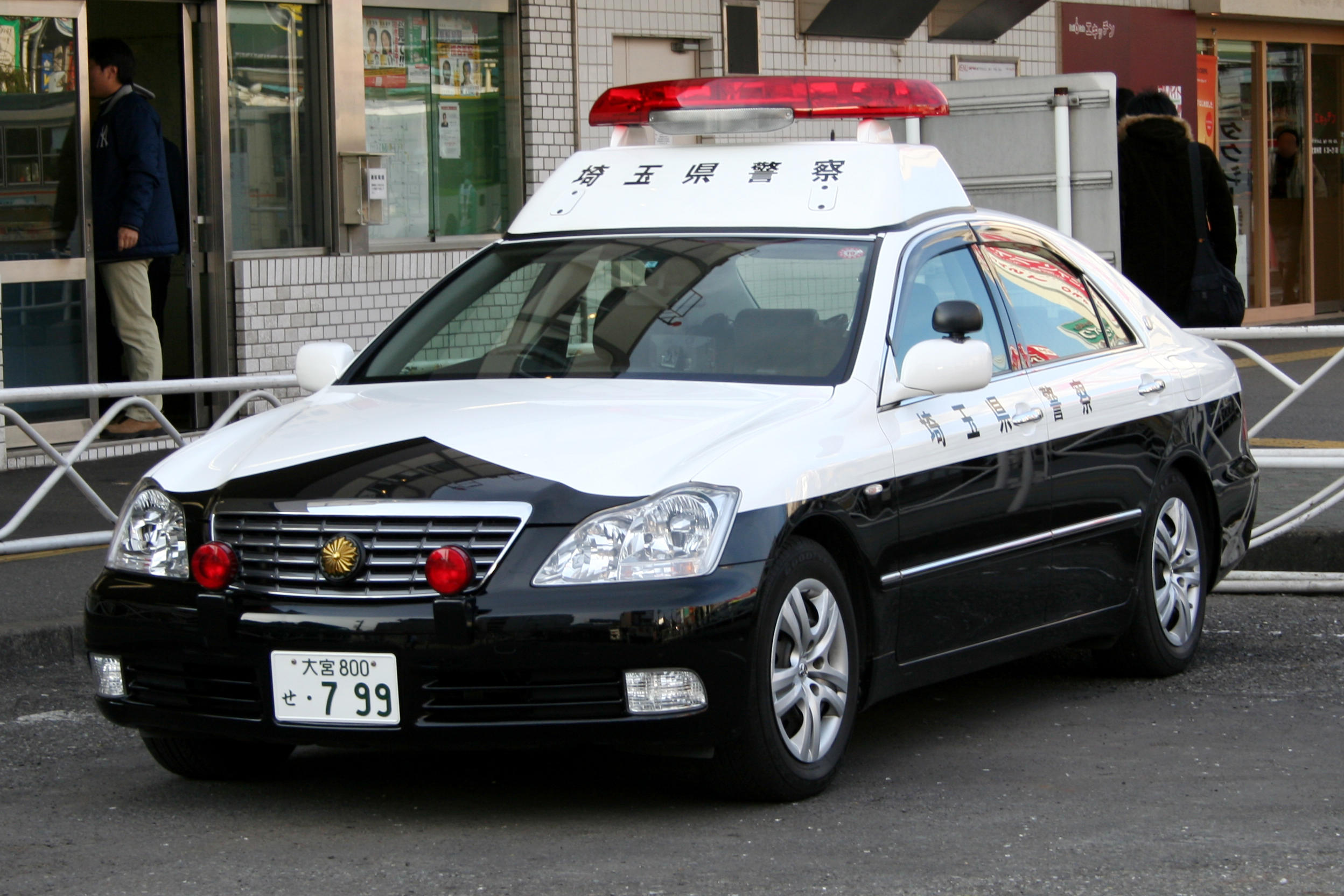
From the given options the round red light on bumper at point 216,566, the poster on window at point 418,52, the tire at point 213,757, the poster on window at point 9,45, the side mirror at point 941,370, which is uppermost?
the poster on window at point 418,52

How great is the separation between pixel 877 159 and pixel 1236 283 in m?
5.42

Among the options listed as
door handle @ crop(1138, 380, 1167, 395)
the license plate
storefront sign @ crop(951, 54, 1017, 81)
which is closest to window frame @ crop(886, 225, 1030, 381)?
door handle @ crop(1138, 380, 1167, 395)

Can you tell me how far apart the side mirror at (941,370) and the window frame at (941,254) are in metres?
0.18

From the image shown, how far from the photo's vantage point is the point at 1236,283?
11.0m

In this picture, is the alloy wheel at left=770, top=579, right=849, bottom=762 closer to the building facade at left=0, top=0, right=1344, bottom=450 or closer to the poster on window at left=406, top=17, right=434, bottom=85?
the building facade at left=0, top=0, right=1344, bottom=450

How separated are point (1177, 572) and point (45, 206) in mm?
7449

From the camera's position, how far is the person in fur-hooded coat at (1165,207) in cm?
1101

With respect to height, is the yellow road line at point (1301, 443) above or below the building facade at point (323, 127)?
below

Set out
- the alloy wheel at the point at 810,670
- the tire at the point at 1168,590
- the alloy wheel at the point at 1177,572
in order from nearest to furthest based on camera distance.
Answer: the alloy wheel at the point at 810,670 → the tire at the point at 1168,590 → the alloy wheel at the point at 1177,572

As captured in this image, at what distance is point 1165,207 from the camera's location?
1109 centimetres

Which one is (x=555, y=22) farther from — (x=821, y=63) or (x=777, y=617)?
(x=777, y=617)

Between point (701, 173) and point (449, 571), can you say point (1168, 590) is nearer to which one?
point (701, 173)

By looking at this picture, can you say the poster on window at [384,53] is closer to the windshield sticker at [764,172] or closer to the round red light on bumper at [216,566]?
the windshield sticker at [764,172]

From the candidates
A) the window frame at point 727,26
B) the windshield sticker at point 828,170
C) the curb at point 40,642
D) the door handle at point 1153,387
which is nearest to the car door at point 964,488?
the windshield sticker at point 828,170
